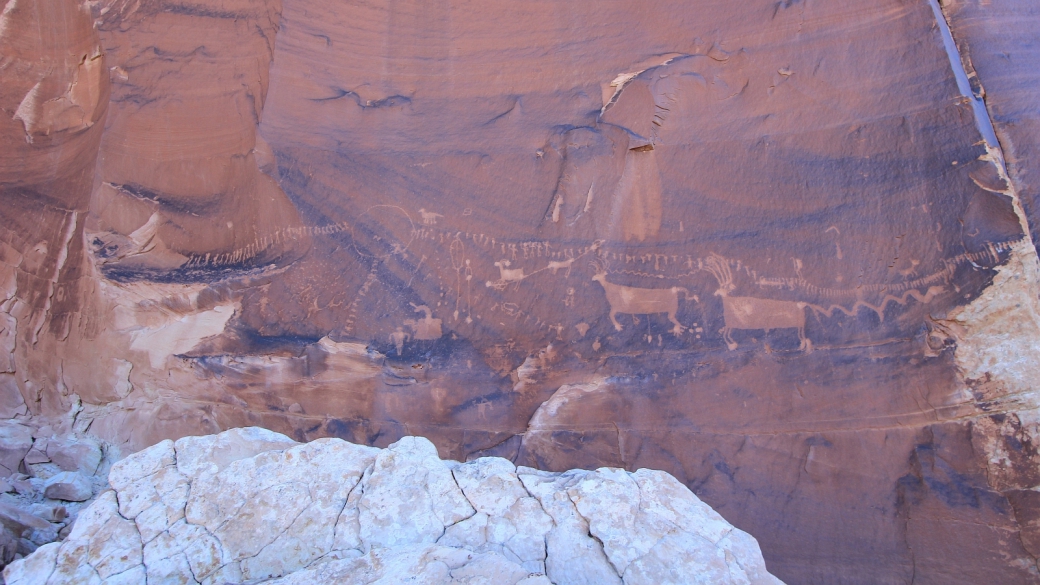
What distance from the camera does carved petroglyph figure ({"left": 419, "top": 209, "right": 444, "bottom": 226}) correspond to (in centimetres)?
303

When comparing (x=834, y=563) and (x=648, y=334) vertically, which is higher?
(x=648, y=334)

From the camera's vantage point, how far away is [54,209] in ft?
10.7

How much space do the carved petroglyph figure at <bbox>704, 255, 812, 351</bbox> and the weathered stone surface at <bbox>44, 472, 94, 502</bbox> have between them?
109 inches

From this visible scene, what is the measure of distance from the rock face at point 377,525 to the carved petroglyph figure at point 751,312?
0.89 meters

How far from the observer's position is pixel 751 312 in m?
2.63

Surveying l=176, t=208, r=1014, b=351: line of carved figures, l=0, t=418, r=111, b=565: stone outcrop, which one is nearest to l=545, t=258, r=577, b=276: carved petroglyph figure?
l=176, t=208, r=1014, b=351: line of carved figures

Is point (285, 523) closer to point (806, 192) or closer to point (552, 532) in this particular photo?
point (552, 532)

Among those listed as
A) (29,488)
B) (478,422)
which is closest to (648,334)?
(478,422)

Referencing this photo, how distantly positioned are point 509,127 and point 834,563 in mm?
2295

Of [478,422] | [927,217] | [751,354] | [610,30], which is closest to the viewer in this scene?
[927,217]

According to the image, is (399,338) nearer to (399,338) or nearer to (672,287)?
(399,338)

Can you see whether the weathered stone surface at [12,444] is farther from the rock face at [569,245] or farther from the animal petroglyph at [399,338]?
the animal petroglyph at [399,338]

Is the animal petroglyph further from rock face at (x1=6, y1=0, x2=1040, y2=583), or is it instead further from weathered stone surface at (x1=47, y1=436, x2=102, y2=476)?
weathered stone surface at (x1=47, y1=436, x2=102, y2=476)

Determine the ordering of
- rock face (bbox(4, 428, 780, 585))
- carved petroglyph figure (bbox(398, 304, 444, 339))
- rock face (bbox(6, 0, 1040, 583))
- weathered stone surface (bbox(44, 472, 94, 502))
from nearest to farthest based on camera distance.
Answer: rock face (bbox(4, 428, 780, 585)) → rock face (bbox(6, 0, 1040, 583)) → weathered stone surface (bbox(44, 472, 94, 502)) → carved petroglyph figure (bbox(398, 304, 444, 339))
